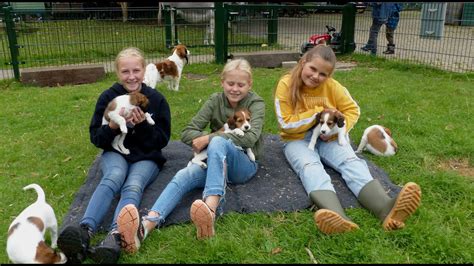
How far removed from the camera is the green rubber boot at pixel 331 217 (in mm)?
2891

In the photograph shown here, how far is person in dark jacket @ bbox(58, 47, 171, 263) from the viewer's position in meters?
3.09

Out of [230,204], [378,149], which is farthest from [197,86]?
[230,204]

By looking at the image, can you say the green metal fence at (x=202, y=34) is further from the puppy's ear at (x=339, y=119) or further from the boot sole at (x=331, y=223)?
the boot sole at (x=331, y=223)

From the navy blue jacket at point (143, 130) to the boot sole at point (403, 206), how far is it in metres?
1.91

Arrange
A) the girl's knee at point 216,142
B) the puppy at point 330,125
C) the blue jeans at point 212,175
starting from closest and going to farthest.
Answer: the blue jeans at point 212,175, the girl's knee at point 216,142, the puppy at point 330,125

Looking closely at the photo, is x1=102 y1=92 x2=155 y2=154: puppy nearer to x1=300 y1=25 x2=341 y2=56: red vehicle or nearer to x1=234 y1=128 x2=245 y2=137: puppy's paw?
x1=234 y1=128 x2=245 y2=137: puppy's paw

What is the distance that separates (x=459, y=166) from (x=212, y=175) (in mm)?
2595

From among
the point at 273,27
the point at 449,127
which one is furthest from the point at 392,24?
the point at 449,127

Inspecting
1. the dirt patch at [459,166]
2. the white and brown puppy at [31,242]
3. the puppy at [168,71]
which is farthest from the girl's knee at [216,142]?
the puppy at [168,71]

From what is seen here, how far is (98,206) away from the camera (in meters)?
3.07

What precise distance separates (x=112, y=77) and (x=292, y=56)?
4.03 meters

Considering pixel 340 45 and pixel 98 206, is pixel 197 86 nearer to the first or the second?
pixel 340 45

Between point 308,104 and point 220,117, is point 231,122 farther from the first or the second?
point 308,104

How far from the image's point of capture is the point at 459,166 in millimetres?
4246
